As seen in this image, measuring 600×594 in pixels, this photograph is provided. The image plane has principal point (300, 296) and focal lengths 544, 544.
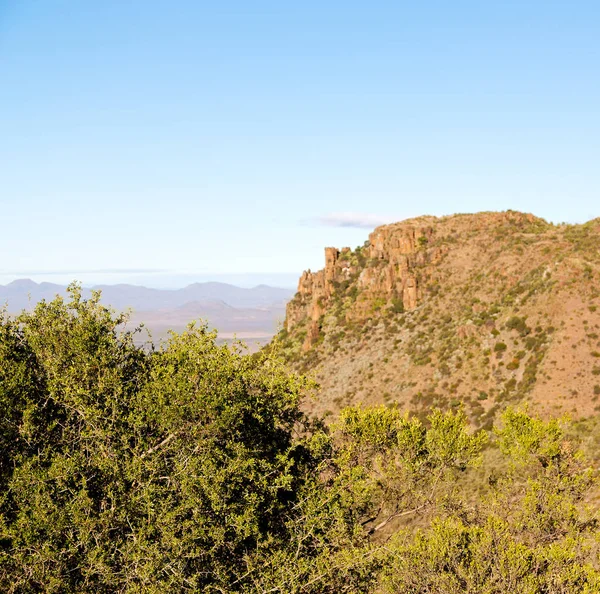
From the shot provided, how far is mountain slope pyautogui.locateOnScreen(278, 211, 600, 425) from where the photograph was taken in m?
64.1

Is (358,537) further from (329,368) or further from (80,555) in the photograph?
(329,368)

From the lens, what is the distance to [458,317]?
82.9m

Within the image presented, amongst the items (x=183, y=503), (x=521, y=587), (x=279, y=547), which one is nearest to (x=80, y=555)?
(x=183, y=503)

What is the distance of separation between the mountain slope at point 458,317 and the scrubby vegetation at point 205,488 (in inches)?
1493

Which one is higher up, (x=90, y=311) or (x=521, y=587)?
(x=90, y=311)

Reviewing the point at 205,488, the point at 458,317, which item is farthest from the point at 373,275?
the point at 205,488

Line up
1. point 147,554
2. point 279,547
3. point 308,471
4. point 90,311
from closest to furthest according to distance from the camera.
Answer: point 147,554, point 279,547, point 90,311, point 308,471

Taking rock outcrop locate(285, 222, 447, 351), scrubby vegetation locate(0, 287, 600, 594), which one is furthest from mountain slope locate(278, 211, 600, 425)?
scrubby vegetation locate(0, 287, 600, 594)

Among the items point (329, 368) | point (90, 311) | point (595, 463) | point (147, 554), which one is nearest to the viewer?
point (147, 554)

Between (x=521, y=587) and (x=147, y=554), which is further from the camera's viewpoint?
(x=521, y=587)

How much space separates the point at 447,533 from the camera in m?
22.3

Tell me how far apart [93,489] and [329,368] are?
68624 mm

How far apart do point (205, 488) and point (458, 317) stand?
7140 cm

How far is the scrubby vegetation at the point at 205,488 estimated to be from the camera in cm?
1659
